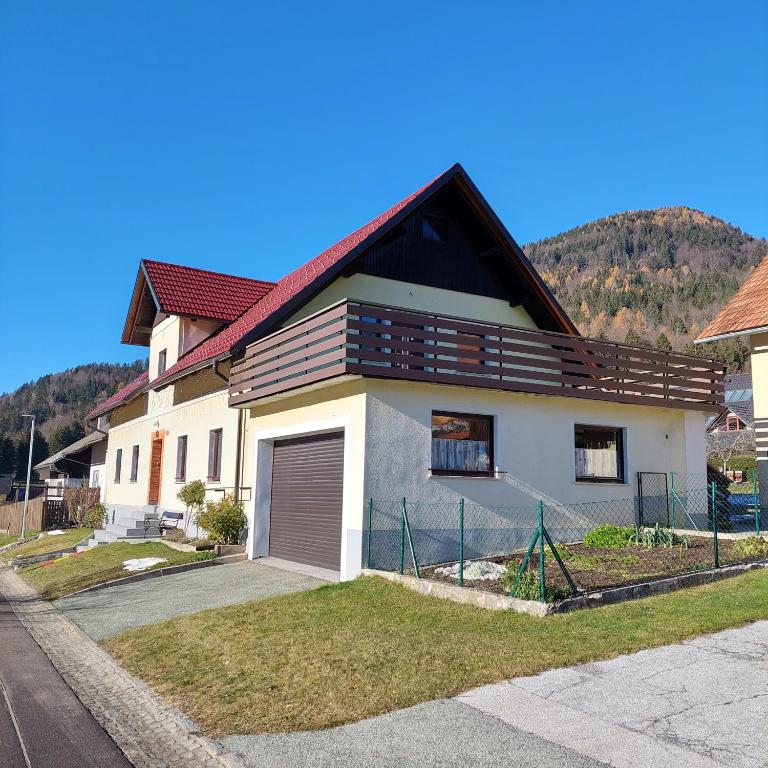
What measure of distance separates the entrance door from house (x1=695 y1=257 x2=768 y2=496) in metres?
16.5

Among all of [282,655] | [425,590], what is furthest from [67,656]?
[425,590]

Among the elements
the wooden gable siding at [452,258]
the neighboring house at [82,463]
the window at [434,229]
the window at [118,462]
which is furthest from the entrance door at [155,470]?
the window at [434,229]

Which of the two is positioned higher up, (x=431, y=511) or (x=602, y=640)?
(x=431, y=511)

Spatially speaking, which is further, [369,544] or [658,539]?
[658,539]

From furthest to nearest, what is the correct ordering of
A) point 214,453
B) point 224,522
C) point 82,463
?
point 82,463 < point 214,453 < point 224,522

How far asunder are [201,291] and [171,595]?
11.6m

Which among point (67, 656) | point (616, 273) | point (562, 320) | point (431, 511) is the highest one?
point (616, 273)

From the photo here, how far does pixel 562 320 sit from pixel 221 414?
900cm

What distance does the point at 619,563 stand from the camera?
11.8 meters

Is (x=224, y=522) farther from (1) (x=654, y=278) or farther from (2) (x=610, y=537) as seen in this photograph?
(1) (x=654, y=278)

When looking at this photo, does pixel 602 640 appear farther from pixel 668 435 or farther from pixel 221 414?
pixel 221 414

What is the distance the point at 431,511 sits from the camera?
42.6ft

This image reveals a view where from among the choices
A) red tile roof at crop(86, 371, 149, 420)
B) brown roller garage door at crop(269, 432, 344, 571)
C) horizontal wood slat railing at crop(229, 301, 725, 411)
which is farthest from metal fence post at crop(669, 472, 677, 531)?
red tile roof at crop(86, 371, 149, 420)

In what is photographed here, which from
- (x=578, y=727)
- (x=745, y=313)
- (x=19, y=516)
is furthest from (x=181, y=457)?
(x=19, y=516)
